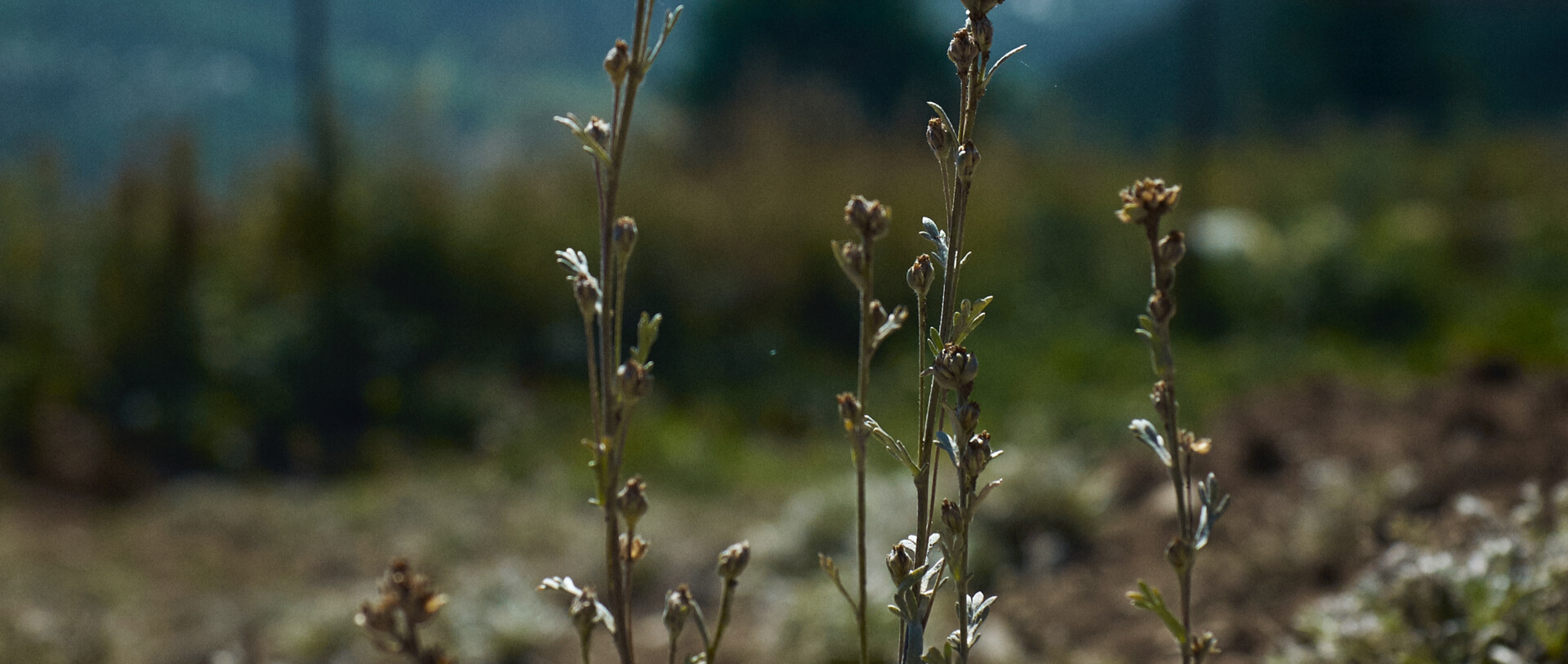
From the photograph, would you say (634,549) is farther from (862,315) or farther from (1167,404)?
(1167,404)

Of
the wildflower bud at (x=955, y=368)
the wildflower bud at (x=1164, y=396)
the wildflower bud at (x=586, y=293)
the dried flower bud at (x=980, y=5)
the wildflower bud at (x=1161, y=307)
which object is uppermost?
the dried flower bud at (x=980, y=5)

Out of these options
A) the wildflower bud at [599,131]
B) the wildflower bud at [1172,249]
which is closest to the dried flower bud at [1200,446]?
the wildflower bud at [1172,249]

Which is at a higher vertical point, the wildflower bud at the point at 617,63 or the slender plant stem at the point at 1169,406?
the wildflower bud at the point at 617,63

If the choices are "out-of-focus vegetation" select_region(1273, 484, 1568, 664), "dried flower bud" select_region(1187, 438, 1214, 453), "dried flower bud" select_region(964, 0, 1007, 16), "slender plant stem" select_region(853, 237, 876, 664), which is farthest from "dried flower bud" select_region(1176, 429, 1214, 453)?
"out-of-focus vegetation" select_region(1273, 484, 1568, 664)

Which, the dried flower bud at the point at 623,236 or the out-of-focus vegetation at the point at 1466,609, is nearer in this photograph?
the dried flower bud at the point at 623,236

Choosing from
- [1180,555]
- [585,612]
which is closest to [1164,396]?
[1180,555]

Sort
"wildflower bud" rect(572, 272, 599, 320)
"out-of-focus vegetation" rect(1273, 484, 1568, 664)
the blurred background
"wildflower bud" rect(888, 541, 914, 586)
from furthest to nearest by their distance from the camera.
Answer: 1. the blurred background
2. "out-of-focus vegetation" rect(1273, 484, 1568, 664)
3. "wildflower bud" rect(888, 541, 914, 586)
4. "wildflower bud" rect(572, 272, 599, 320)

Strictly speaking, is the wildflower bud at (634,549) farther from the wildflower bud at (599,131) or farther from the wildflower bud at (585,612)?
the wildflower bud at (599,131)

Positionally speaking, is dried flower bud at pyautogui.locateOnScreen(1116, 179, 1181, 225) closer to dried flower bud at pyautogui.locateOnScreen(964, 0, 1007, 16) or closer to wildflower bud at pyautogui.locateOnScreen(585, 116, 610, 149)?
dried flower bud at pyautogui.locateOnScreen(964, 0, 1007, 16)
